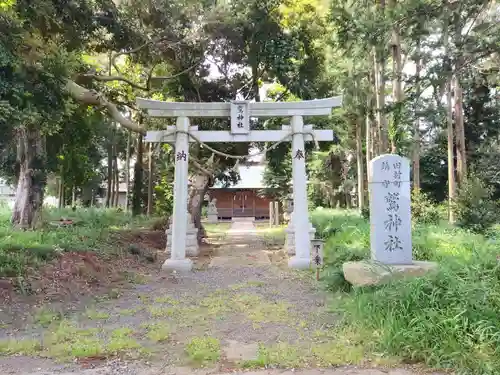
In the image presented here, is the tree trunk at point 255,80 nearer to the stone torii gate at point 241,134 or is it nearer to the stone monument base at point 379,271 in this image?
the stone torii gate at point 241,134

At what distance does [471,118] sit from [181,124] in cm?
1899

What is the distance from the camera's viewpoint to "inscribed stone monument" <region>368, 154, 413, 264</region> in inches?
263

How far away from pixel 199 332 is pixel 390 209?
3.48 meters

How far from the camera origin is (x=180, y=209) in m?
10.6

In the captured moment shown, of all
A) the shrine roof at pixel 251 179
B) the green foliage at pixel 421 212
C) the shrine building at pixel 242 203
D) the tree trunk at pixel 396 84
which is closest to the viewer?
the tree trunk at pixel 396 84

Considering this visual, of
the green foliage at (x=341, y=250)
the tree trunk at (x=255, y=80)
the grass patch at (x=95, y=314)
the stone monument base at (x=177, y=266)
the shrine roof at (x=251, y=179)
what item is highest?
the tree trunk at (x=255, y=80)

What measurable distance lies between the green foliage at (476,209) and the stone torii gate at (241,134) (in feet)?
13.0

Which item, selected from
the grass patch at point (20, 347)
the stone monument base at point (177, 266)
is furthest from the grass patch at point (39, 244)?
the grass patch at point (20, 347)

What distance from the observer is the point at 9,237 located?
862cm

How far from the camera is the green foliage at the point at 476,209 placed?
1077cm

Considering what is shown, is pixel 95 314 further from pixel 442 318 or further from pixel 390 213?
pixel 390 213

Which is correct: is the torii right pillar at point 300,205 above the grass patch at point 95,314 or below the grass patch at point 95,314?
above

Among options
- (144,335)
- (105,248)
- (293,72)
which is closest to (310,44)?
(293,72)

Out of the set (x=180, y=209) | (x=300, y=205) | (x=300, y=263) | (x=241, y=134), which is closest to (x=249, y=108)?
(x=241, y=134)
